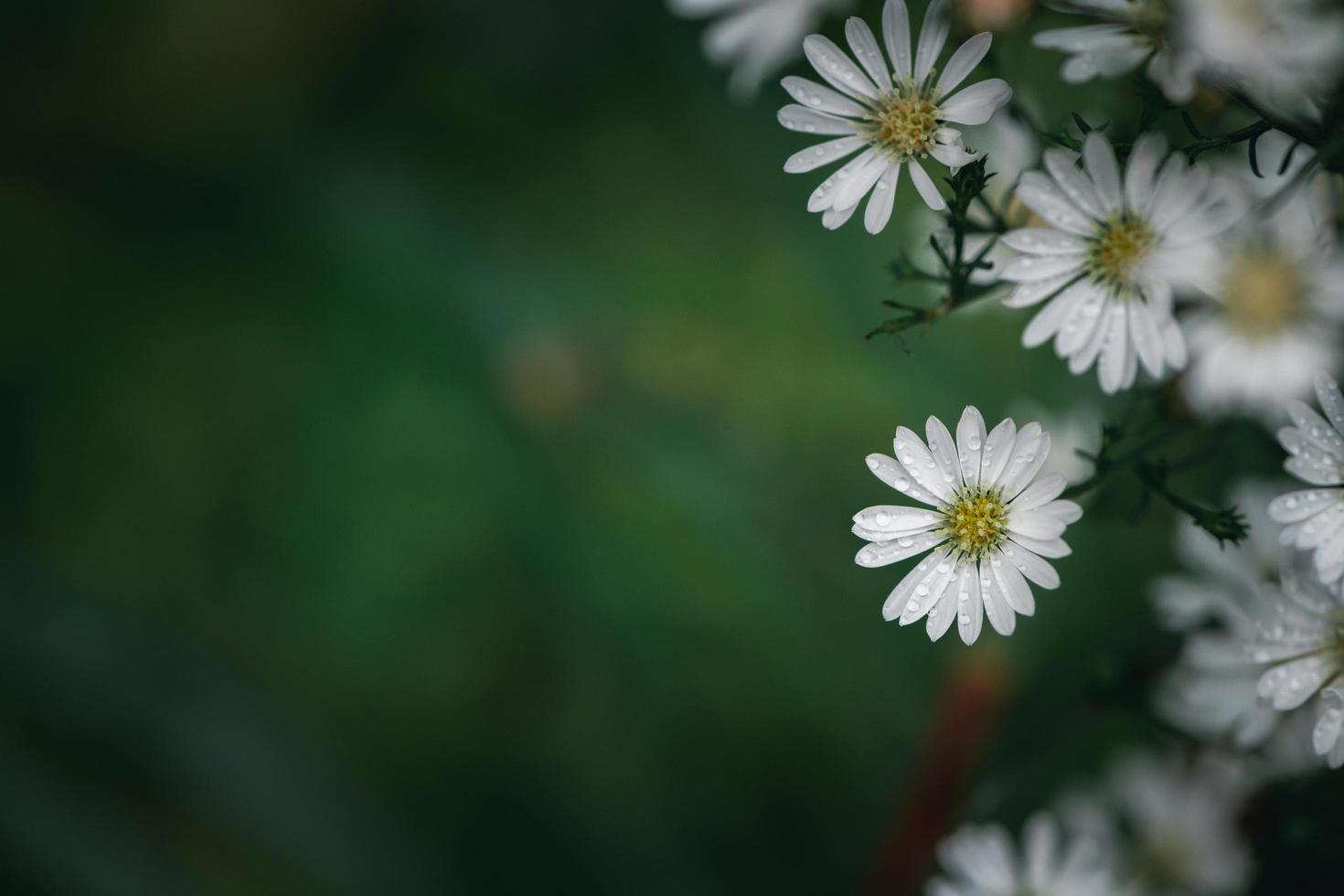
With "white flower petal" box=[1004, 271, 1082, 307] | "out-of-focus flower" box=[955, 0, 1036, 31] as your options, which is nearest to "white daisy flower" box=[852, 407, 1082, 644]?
"white flower petal" box=[1004, 271, 1082, 307]

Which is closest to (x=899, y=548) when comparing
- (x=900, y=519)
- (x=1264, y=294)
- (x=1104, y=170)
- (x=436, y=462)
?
(x=900, y=519)

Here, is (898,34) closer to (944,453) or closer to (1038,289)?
(1038,289)

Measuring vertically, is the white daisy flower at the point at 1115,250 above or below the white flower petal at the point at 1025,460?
above

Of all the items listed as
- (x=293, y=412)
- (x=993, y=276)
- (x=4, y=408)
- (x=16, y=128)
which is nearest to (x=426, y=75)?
(x=293, y=412)

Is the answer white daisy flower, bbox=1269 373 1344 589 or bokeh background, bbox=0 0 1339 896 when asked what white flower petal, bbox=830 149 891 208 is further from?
bokeh background, bbox=0 0 1339 896

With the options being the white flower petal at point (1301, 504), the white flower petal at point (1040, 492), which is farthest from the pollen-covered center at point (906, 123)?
the white flower petal at point (1301, 504)

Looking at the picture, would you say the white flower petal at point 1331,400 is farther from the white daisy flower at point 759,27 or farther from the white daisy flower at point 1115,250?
the white daisy flower at point 759,27

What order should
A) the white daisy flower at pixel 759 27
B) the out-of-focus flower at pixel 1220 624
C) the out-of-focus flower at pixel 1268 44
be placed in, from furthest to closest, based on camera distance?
the white daisy flower at pixel 759 27 → the out-of-focus flower at pixel 1220 624 → the out-of-focus flower at pixel 1268 44
